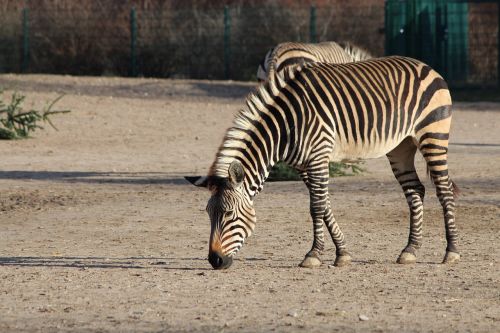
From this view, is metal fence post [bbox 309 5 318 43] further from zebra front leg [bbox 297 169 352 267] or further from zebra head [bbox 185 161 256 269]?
zebra head [bbox 185 161 256 269]

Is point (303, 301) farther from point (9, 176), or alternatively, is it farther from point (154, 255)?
point (9, 176)

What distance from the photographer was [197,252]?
9.96 metres

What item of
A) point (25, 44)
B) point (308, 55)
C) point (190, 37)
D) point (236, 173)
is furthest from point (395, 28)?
point (236, 173)

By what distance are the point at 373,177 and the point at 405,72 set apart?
5.25 meters

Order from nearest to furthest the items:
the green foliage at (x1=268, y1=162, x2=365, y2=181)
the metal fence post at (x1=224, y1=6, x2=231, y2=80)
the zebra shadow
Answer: the zebra shadow
the green foliage at (x1=268, y1=162, x2=365, y2=181)
the metal fence post at (x1=224, y1=6, x2=231, y2=80)

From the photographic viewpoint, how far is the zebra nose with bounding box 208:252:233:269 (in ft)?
28.2

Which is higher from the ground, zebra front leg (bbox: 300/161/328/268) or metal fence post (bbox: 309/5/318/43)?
zebra front leg (bbox: 300/161/328/268)

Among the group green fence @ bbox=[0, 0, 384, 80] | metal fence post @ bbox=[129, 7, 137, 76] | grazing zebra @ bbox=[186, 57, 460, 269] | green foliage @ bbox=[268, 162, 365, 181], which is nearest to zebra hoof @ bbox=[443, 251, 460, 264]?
grazing zebra @ bbox=[186, 57, 460, 269]

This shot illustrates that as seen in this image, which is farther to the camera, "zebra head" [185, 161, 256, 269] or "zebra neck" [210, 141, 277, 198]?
"zebra neck" [210, 141, 277, 198]

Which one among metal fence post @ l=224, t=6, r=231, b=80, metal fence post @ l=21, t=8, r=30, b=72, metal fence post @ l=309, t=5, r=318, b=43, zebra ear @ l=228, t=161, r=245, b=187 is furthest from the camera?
metal fence post @ l=21, t=8, r=30, b=72

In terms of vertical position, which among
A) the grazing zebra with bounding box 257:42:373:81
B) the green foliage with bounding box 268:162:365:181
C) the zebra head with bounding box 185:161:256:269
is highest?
the grazing zebra with bounding box 257:42:373:81

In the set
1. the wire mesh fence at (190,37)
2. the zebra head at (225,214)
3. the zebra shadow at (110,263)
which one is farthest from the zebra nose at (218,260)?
the wire mesh fence at (190,37)

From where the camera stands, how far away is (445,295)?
26.4 ft

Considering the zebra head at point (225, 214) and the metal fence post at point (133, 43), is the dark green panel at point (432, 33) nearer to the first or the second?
the metal fence post at point (133, 43)
